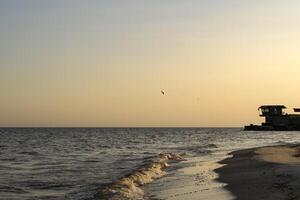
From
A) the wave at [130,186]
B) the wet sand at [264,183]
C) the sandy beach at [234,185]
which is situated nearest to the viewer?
the wet sand at [264,183]

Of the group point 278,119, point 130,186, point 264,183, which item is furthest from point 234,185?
point 278,119

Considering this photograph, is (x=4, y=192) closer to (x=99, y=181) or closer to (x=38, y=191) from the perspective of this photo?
(x=38, y=191)

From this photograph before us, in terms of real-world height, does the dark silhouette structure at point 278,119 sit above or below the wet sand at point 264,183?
above

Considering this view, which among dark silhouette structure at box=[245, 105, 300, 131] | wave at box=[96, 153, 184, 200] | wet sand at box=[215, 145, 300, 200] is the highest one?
dark silhouette structure at box=[245, 105, 300, 131]

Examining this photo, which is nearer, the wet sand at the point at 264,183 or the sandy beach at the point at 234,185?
the wet sand at the point at 264,183

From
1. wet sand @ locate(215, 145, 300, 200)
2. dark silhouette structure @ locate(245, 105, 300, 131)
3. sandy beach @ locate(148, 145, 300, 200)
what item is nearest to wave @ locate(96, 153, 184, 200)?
sandy beach @ locate(148, 145, 300, 200)

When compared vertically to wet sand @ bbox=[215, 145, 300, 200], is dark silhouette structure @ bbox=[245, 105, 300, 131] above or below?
above

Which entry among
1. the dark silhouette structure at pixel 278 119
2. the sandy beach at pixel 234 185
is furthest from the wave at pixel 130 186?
the dark silhouette structure at pixel 278 119

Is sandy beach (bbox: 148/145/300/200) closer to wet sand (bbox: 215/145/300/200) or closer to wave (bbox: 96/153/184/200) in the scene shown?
wet sand (bbox: 215/145/300/200)

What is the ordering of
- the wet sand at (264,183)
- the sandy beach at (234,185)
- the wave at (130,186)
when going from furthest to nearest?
1. the wave at (130,186)
2. the sandy beach at (234,185)
3. the wet sand at (264,183)

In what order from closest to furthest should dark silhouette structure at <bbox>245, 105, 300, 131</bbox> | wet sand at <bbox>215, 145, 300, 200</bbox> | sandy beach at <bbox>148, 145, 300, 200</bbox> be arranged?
wet sand at <bbox>215, 145, 300, 200</bbox> → sandy beach at <bbox>148, 145, 300, 200</bbox> → dark silhouette structure at <bbox>245, 105, 300, 131</bbox>

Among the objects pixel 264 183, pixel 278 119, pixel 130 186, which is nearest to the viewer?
pixel 264 183

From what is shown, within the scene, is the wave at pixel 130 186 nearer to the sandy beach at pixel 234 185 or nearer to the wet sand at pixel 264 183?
the sandy beach at pixel 234 185

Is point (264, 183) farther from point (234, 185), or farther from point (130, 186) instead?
point (130, 186)
